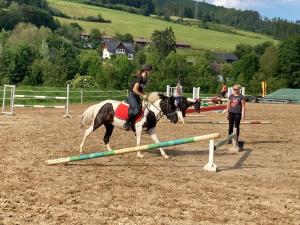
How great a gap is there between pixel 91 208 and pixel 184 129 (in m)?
12.0

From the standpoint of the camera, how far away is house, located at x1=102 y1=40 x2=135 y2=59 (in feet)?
436

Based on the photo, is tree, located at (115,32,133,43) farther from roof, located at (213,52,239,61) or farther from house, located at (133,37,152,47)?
roof, located at (213,52,239,61)

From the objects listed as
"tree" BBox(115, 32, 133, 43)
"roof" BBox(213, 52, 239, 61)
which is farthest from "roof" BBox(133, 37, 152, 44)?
"roof" BBox(213, 52, 239, 61)

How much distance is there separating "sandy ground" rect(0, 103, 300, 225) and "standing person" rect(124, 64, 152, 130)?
3.14 ft

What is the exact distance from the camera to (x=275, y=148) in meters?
14.1

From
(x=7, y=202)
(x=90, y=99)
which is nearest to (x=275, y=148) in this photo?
(x=7, y=202)

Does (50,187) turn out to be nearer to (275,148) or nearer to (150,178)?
(150,178)

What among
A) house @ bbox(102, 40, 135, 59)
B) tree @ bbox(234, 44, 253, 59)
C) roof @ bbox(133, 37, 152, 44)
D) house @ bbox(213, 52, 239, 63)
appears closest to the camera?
house @ bbox(213, 52, 239, 63)

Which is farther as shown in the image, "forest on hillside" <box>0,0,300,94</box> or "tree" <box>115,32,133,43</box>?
"tree" <box>115,32,133,43</box>

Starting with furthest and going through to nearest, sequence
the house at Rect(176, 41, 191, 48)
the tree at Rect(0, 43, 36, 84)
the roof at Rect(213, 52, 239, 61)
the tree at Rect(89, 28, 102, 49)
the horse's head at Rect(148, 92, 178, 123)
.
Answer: the tree at Rect(89, 28, 102, 49)
the roof at Rect(213, 52, 239, 61)
the house at Rect(176, 41, 191, 48)
the tree at Rect(0, 43, 36, 84)
the horse's head at Rect(148, 92, 178, 123)

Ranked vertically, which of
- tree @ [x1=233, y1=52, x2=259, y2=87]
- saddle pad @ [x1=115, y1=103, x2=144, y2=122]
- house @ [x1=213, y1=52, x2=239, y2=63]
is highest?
house @ [x1=213, y1=52, x2=239, y2=63]

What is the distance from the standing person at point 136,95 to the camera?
11102 millimetres

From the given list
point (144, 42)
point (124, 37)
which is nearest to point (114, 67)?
point (144, 42)

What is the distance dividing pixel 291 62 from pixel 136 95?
253 feet
